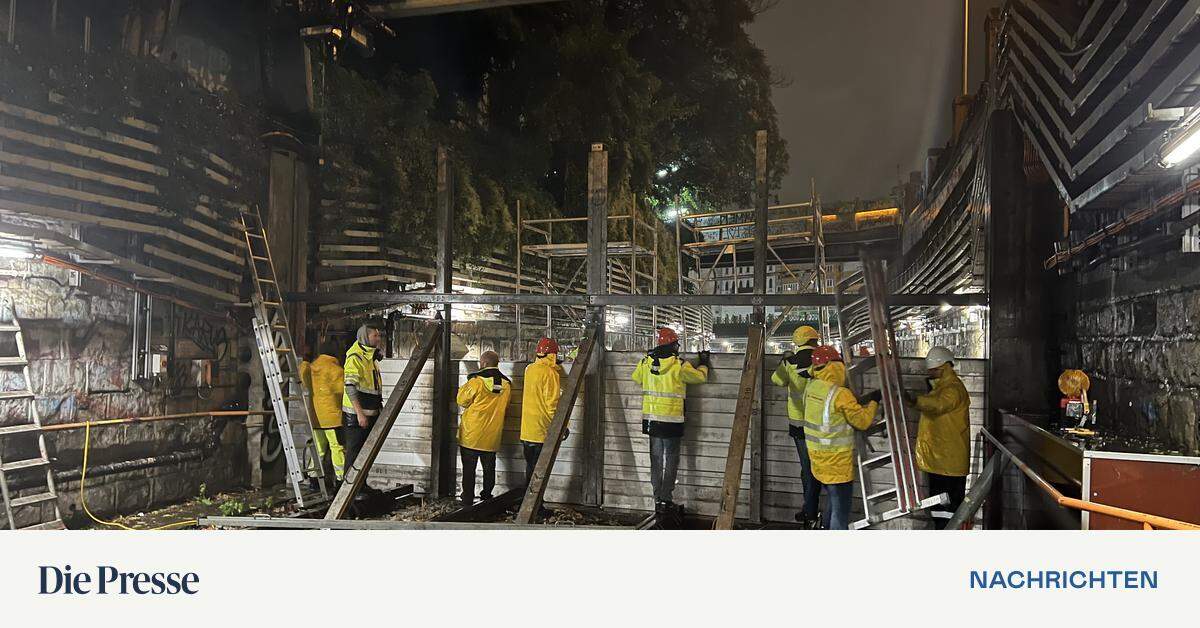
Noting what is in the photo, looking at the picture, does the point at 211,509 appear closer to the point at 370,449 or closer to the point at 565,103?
the point at 370,449

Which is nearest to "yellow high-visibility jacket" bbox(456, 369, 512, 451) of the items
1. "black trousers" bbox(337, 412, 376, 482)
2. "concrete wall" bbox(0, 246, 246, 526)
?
"black trousers" bbox(337, 412, 376, 482)

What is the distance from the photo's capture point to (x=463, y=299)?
4.66 m

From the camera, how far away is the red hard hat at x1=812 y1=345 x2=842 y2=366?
3668 mm

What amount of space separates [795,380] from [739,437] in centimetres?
72

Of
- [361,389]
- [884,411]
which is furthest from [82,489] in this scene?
[884,411]

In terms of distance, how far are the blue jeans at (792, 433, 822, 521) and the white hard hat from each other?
2.78ft

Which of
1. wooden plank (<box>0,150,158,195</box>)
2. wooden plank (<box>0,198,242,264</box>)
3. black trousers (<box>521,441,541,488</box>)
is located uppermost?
wooden plank (<box>0,150,158,195</box>)

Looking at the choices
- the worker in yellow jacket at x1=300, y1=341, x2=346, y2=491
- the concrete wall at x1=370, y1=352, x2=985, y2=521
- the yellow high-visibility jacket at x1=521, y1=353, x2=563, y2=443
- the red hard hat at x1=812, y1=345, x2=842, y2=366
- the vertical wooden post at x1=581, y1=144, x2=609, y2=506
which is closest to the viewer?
the red hard hat at x1=812, y1=345, x2=842, y2=366

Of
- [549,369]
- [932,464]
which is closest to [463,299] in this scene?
[549,369]

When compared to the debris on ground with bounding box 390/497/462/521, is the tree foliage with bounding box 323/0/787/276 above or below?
above

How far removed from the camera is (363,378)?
15.9 feet

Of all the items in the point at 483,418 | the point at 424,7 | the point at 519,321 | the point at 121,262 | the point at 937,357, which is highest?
the point at 424,7

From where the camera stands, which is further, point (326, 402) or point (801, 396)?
point (326, 402)

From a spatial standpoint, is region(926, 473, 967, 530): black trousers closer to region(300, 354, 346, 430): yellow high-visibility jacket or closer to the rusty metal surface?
the rusty metal surface
